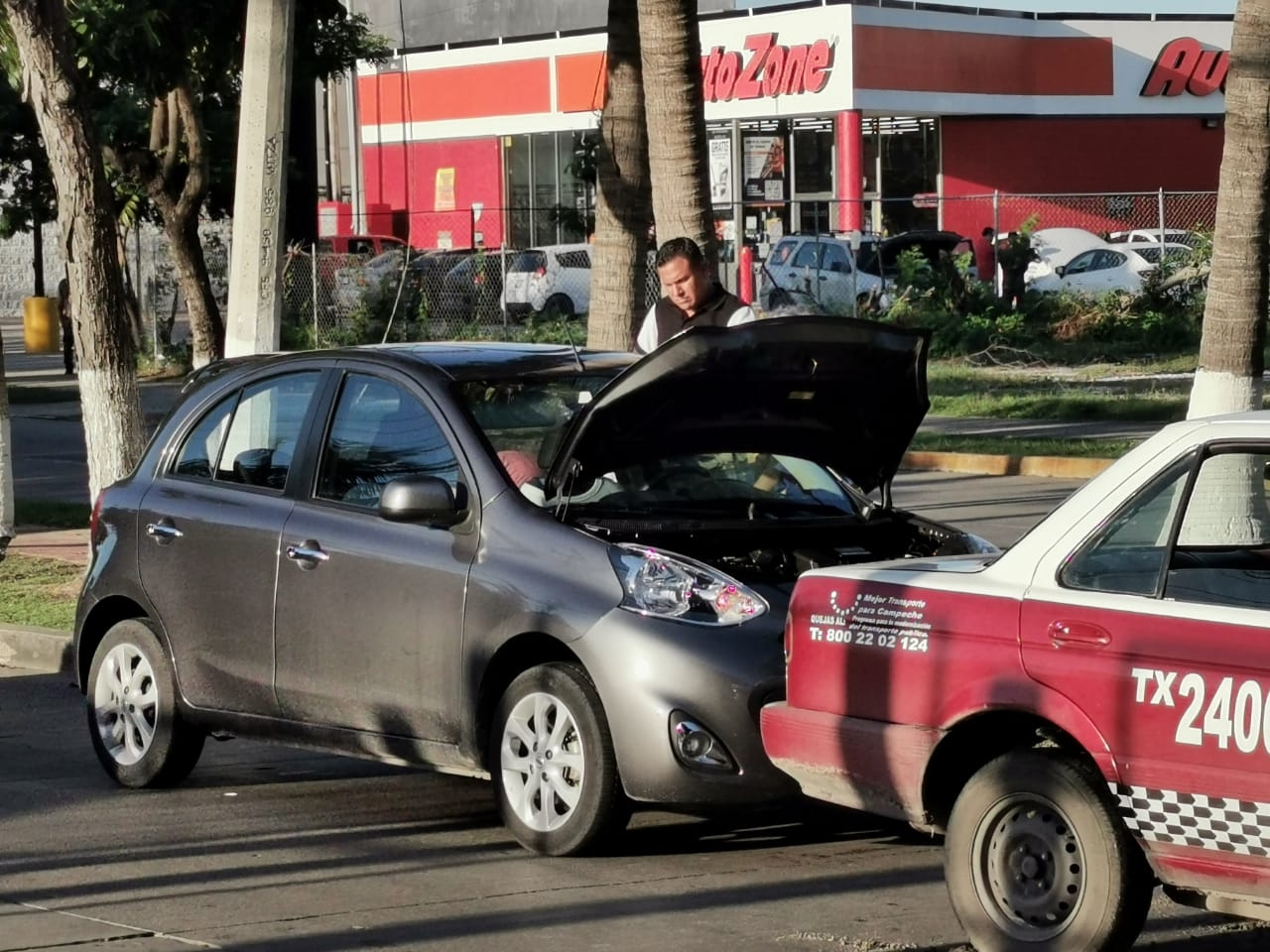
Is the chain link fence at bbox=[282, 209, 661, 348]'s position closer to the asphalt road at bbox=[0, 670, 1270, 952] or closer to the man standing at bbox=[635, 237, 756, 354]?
the man standing at bbox=[635, 237, 756, 354]

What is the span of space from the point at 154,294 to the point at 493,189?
1871 centimetres

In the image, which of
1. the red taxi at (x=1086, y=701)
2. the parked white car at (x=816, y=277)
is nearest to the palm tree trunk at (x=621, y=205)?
the red taxi at (x=1086, y=701)

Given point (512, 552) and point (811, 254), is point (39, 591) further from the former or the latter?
point (811, 254)

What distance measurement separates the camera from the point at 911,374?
759 centimetres

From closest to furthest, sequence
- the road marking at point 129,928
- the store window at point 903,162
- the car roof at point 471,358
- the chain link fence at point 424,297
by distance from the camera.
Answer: the road marking at point 129,928, the car roof at point 471,358, the chain link fence at point 424,297, the store window at point 903,162

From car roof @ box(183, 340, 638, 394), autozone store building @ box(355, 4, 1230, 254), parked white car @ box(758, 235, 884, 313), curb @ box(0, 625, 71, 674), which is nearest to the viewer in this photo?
car roof @ box(183, 340, 638, 394)

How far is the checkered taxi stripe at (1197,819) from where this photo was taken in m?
4.97

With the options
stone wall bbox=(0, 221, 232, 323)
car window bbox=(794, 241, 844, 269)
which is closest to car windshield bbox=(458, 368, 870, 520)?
stone wall bbox=(0, 221, 232, 323)

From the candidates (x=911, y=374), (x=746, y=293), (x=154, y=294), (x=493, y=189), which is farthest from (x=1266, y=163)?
(x=493, y=189)

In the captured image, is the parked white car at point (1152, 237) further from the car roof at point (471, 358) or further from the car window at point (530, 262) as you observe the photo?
the car roof at point (471, 358)

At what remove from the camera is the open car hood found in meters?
7.04

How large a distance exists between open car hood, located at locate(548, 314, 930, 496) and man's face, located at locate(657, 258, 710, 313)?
1.85 metres

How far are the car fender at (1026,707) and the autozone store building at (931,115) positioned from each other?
37.3 metres

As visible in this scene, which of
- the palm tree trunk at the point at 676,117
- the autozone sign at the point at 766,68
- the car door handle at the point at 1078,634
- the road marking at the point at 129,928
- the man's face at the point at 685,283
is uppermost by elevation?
the autozone sign at the point at 766,68
